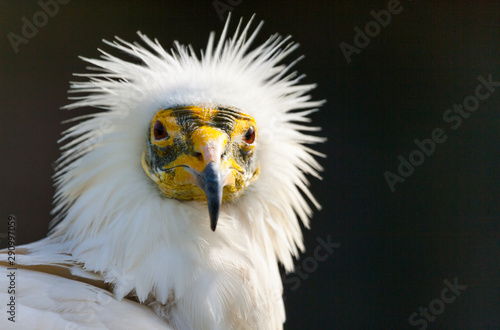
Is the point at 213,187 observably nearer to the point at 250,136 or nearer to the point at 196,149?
the point at 196,149

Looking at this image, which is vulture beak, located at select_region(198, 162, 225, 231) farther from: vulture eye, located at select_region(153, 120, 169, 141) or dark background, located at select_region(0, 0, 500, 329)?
dark background, located at select_region(0, 0, 500, 329)

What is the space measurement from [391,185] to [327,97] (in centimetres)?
76

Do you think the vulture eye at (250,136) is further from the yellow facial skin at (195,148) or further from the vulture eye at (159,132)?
the vulture eye at (159,132)

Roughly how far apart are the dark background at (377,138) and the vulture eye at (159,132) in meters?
1.87

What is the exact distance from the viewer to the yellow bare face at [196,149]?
1612 millimetres

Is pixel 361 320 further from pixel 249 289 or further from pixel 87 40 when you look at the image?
pixel 87 40

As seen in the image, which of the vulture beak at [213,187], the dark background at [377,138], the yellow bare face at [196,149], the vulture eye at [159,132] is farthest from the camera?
the dark background at [377,138]

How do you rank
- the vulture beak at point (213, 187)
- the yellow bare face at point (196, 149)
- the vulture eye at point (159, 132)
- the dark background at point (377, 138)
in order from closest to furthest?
the vulture beak at point (213, 187) < the yellow bare face at point (196, 149) < the vulture eye at point (159, 132) < the dark background at point (377, 138)

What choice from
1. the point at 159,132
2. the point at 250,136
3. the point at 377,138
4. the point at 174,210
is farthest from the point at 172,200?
the point at 377,138

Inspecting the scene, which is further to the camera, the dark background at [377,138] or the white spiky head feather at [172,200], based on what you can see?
the dark background at [377,138]

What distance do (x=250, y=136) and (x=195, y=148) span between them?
0.28m

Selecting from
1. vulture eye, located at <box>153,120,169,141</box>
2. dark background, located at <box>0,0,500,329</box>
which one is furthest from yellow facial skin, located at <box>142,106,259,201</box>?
dark background, located at <box>0,0,500,329</box>

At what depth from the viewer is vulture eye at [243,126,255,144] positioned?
1.81 meters

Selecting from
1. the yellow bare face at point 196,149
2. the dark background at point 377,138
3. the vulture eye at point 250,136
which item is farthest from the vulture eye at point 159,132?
the dark background at point 377,138
